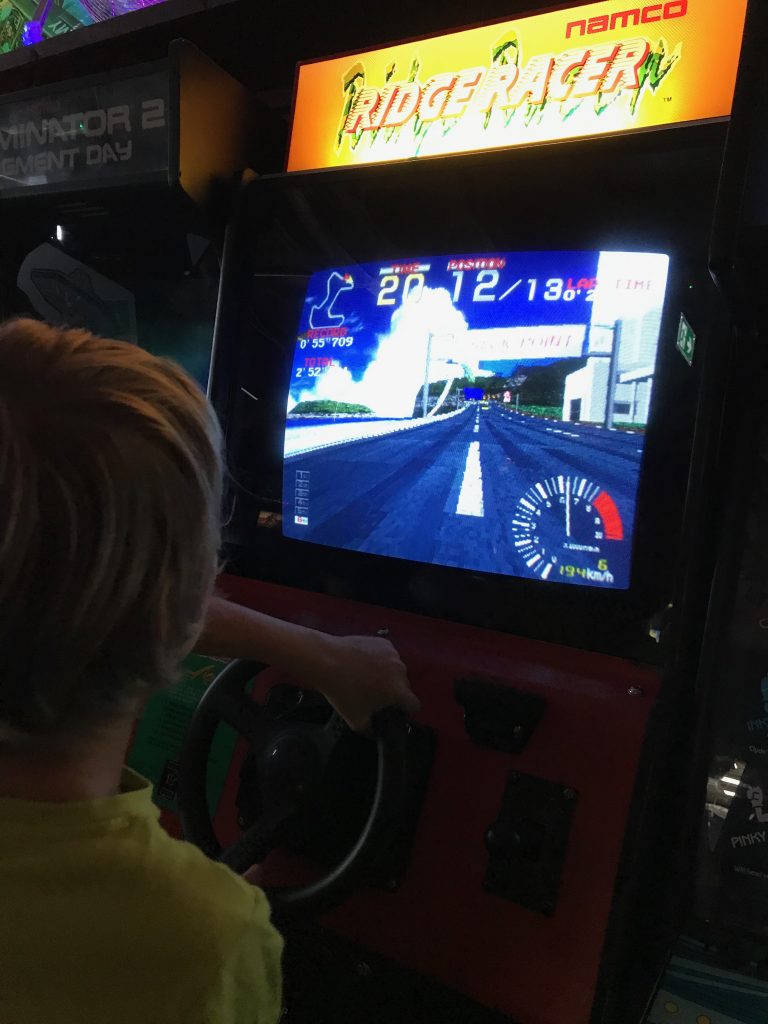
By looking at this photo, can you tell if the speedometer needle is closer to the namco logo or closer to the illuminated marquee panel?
the illuminated marquee panel

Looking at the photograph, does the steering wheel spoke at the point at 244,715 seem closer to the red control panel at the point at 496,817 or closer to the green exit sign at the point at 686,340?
the red control panel at the point at 496,817

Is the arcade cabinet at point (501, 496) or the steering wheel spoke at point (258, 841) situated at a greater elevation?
the arcade cabinet at point (501, 496)

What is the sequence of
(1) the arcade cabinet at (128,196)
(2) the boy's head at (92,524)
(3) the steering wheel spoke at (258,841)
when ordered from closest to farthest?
(2) the boy's head at (92,524) → (3) the steering wheel spoke at (258,841) → (1) the arcade cabinet at (128,196)

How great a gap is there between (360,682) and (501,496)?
0.38 m

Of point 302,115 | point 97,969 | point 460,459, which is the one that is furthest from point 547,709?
point 302,115

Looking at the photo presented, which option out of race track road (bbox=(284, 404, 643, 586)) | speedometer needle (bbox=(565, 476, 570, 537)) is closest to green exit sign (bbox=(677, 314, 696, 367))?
race track road (bbox=(284, 404, 643, 586))

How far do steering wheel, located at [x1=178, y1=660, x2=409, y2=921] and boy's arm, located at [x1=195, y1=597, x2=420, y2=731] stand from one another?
36mm

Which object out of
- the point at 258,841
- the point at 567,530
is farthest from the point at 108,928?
the point at 567,530

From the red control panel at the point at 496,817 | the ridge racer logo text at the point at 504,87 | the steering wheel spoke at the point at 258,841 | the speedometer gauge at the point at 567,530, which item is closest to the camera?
the red control panel at the point at 496,817

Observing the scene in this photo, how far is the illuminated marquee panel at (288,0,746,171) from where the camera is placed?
123cm

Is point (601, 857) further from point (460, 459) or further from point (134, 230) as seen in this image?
point (134, 230)

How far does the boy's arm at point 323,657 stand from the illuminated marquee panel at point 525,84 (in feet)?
2.74

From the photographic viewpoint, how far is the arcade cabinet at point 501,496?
1.04 meters

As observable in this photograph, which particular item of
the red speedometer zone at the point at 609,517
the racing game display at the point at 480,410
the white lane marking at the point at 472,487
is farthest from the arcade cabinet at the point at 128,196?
the red speedometer zone at the point at 609,517
